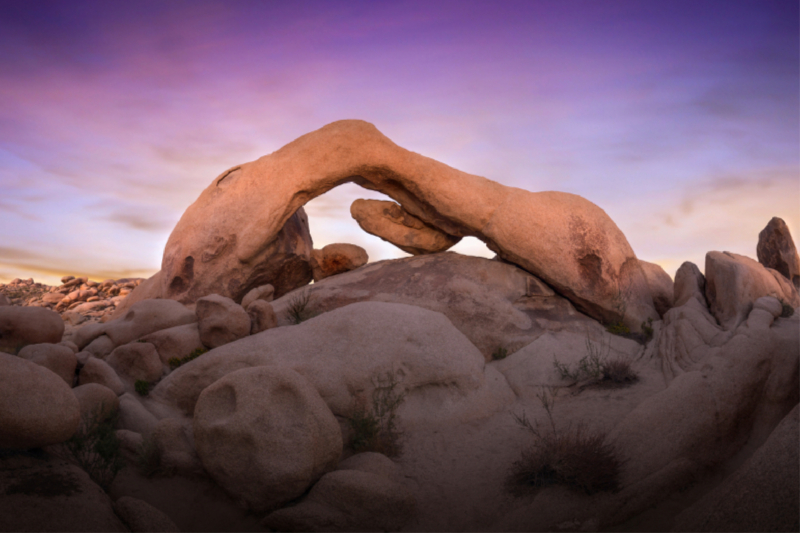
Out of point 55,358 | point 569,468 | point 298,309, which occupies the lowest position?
point 569,468

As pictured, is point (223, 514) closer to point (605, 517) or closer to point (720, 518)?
point (605, 517)

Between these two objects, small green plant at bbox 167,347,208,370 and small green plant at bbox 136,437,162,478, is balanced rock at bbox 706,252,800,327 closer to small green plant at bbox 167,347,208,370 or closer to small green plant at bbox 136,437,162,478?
small green plant at bbox 136,437,162,478

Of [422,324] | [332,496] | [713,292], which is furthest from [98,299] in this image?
[713,292]

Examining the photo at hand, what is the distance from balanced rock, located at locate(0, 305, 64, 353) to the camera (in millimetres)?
8461

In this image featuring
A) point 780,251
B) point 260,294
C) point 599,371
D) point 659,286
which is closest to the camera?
point 599,371

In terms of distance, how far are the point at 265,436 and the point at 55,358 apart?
4.39m

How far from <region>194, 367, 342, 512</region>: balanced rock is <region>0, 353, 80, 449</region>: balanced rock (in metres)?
1.29

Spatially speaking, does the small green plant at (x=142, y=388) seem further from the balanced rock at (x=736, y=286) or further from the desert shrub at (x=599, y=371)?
the balanced rock at (x=736, y=286)

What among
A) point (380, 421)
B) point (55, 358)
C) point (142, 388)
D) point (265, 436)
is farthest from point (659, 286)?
point (55, 358)

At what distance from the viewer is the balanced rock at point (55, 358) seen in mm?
7207

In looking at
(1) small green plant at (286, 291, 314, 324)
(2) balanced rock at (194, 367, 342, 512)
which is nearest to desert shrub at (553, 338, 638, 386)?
(2) balanced rock at (194, 367, 342, 512)

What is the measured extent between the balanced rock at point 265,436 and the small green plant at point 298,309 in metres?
5.08

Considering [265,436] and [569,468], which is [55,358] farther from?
[569,468]

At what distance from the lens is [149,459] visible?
5.63 m
